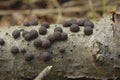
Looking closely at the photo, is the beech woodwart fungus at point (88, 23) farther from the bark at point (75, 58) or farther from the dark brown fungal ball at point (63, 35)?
the dark brown fungal ball at point (63, 35)

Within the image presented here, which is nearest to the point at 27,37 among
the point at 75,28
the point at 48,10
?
the point at 75,28

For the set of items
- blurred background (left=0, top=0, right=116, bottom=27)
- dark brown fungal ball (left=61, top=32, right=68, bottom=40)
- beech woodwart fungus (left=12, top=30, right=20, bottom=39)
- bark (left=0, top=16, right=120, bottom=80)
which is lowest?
bark (left=0, top=16, right=120, bottom=80)

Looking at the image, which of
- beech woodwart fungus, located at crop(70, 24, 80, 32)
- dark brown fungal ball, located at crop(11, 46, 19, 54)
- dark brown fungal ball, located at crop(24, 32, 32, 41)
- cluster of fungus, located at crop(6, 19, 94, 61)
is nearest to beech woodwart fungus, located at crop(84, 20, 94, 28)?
cluster of fungus, located at crop(6, 19, 94, 61)

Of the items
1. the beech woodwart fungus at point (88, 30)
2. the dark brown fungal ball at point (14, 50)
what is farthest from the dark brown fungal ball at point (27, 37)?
the beech woodwart fungus at point (88, 30)

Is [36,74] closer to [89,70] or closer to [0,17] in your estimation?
[89,70]

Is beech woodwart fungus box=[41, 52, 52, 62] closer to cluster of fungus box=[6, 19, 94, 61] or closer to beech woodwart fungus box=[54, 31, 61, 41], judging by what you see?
cluster of fungus box=[6, 19, 94, 61]

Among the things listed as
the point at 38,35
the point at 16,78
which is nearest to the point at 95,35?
the point at 38,35
